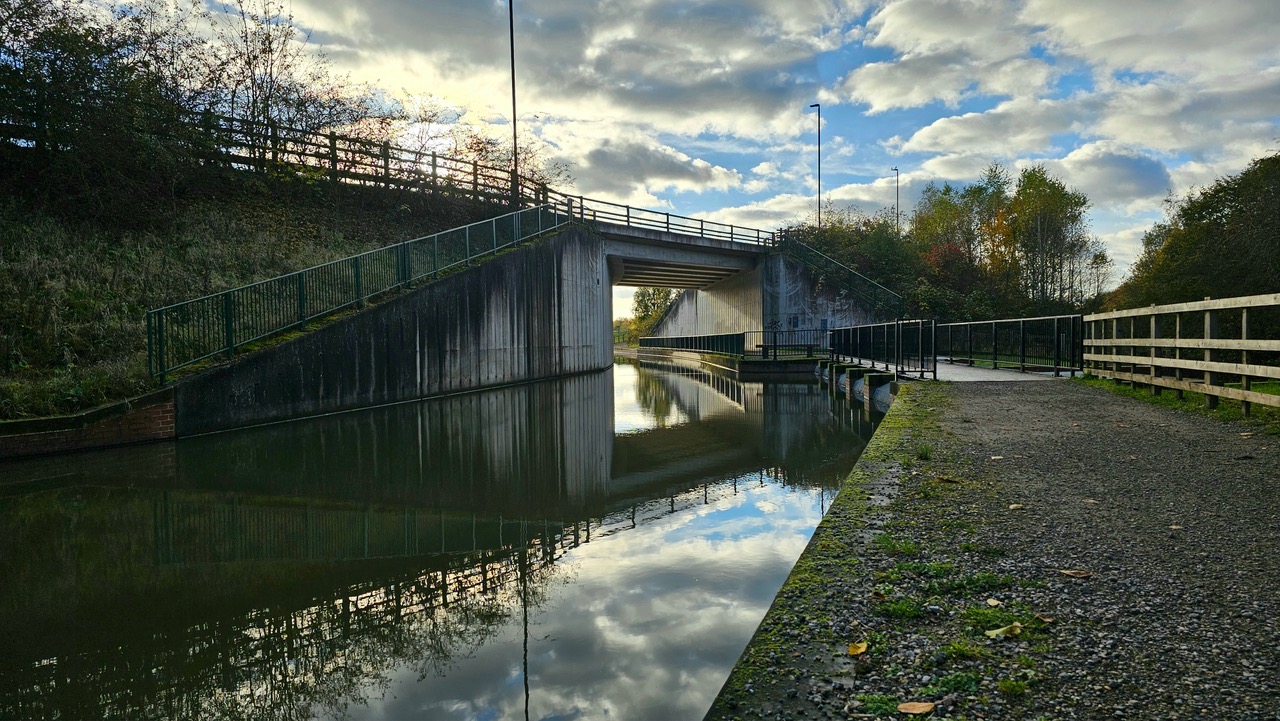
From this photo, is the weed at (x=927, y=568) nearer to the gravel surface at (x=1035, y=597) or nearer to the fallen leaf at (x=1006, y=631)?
the gravel surface at (x=1035, y=597)

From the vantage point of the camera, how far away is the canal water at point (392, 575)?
136 inches

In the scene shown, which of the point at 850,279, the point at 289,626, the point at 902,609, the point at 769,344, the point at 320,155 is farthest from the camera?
the point at 850,279

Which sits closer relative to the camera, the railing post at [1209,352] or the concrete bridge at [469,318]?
the railing post at [1209,352]

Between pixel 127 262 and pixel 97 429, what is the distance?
6.84 meters

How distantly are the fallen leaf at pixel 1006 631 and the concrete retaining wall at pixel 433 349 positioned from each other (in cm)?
1236

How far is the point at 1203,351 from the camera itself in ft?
45.6

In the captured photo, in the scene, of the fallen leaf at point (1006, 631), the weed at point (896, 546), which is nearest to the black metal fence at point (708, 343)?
the weed at point (896, 546)

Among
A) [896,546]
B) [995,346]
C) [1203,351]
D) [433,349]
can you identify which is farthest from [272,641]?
[995,346]

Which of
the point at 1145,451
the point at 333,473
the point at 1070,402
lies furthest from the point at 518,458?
the point at 1070,402

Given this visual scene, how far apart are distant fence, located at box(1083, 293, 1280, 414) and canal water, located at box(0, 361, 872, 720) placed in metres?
4.58

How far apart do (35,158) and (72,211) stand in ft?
5.84

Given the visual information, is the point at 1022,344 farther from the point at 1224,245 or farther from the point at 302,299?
the point at 302,299

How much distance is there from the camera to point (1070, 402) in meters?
11.2

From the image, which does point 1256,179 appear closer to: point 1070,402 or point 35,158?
point 1070,402
